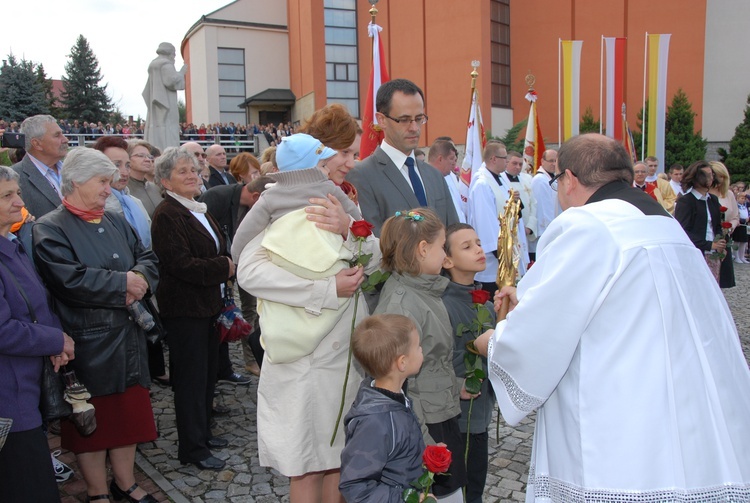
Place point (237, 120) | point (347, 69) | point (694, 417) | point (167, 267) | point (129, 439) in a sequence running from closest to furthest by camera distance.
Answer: point (694, 417), point (129, 439), point (167, 267), point (347, 69), point (237, 120)

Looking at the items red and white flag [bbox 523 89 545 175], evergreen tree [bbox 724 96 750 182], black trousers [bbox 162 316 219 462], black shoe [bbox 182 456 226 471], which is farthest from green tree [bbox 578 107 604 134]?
black shoe [bbox 182 456 226 471]

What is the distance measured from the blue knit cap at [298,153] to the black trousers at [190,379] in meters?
1.77

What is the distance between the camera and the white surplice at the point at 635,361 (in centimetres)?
192

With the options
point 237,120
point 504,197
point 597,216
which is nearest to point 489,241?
point 504,197

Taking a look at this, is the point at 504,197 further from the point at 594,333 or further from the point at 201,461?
the point at 594,333

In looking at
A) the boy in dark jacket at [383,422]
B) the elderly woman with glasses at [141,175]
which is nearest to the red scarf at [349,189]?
the boy in dark jacket at [383,422]

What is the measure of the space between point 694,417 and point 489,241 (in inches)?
205

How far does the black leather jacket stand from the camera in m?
3.27

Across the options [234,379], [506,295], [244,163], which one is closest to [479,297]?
[506,295]

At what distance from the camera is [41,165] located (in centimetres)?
453

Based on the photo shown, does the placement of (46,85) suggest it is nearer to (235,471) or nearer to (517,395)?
(235,471)

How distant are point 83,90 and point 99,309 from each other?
44.5m

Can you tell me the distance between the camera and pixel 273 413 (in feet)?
9.23

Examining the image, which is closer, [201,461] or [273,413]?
[273,413]
